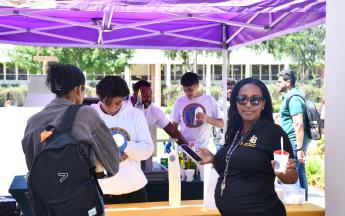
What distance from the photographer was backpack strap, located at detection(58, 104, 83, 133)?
2.21 meters

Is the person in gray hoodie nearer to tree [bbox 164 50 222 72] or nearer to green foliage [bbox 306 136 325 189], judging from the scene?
green foliage [bbox 306 136 325 189]

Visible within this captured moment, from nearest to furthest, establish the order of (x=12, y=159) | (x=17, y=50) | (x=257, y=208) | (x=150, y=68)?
(x=257, y=208), (x=12, y=159), (x=17, y=50), (x=150, y=68)

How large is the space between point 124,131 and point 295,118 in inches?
110

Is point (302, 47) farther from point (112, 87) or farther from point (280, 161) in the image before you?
point (280, 161)

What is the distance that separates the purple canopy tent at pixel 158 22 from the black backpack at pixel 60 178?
1.17m

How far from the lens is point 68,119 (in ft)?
7.31

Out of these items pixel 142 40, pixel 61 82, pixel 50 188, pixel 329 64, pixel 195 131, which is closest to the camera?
pixel 50 188

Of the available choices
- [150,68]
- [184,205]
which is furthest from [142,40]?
[150,68]

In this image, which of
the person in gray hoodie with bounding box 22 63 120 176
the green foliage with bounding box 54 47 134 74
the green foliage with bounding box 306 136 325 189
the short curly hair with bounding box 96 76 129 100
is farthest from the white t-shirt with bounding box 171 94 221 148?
the green foliage with bounding box 54 47 134 74

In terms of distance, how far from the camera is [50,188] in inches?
84.7

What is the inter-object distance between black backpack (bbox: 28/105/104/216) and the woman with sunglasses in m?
0.83

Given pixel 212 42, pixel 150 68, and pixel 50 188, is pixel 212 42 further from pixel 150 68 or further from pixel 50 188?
pixel 150 68

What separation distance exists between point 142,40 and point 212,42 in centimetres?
99

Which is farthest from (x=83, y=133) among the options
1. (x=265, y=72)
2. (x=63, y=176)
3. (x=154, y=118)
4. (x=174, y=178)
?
(x=265, y=72)
